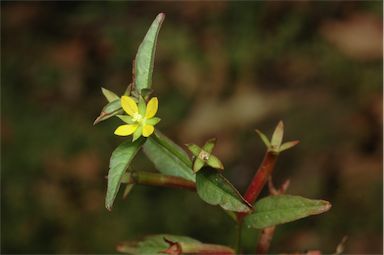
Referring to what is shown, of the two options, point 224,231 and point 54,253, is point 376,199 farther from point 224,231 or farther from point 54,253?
point 54,253

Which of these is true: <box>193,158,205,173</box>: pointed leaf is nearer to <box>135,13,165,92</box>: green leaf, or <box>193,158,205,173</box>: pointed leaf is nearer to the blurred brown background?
<box>135,13,165,92</box>: green leaf

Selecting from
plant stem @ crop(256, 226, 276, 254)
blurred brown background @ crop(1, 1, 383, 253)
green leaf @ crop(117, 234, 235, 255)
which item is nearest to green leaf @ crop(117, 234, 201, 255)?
green leaf @ crop(117, 234, 235, 255)

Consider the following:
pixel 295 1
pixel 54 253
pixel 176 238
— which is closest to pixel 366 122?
pixel 295 1

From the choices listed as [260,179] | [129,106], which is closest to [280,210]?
[260,179]

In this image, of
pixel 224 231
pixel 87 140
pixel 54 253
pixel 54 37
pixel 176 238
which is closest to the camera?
pixel 176 238

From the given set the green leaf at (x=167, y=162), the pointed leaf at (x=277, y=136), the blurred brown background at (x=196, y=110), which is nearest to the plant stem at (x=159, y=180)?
the green leaf at (x=167, y=162)

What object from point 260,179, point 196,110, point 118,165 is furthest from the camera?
point 196,110

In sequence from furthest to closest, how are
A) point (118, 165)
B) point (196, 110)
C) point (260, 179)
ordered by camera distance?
point (196, 110) < point (260, 179) < point (118, 165)

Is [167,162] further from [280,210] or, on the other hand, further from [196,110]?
[196,110]
